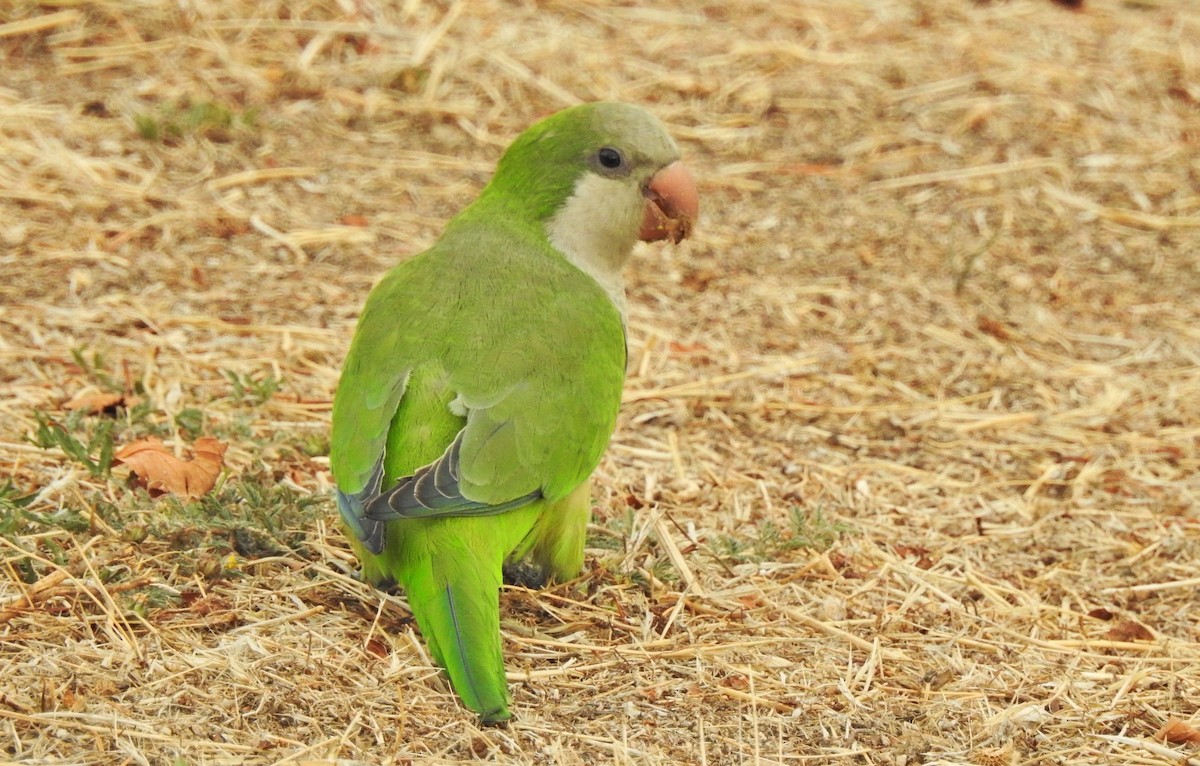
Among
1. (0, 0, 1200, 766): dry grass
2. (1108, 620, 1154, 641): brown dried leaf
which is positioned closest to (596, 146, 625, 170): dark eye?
(0, 0, 1200, 766): dry grass

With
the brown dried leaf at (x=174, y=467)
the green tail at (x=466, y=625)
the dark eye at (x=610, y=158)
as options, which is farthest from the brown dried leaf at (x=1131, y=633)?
the brown dried leaf at (x=174, y=467)

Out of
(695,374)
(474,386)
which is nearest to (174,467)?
(474,386)

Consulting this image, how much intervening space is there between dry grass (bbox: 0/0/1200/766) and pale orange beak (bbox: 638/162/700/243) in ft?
2.79

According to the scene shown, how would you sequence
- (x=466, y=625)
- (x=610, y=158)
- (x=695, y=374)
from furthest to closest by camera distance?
1. (x=695, y=374)
2. (x=610, y=158)
3. (x=466, y=625)

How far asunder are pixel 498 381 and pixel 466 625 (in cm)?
67

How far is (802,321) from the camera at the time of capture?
5.80m

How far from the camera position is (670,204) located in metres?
3.99

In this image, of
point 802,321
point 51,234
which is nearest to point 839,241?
point 802,321

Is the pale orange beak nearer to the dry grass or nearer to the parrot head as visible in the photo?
the parrot head

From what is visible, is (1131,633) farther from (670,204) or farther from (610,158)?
(610,158)

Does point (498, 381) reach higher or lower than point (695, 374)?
higher

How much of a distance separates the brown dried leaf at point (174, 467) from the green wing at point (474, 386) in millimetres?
552

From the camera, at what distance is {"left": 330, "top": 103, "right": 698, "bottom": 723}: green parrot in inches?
123

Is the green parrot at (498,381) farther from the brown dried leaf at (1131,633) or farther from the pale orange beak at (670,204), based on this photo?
the brown dried leaf at (1131,633)
